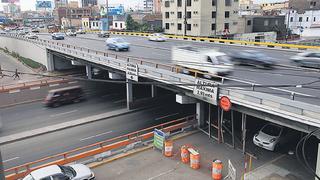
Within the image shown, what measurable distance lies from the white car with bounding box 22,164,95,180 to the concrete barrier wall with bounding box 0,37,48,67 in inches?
1590

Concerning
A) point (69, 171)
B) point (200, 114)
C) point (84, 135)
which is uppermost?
point (200, 114)

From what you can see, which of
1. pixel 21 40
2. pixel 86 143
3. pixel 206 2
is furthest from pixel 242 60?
pixel 21 40

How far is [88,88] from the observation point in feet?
135

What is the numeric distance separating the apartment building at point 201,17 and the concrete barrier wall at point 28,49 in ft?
91.1

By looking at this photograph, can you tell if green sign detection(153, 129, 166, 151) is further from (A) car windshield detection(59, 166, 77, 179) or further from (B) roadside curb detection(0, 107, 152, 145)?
(B) roadside curb detection(0, 107, 152, 145)

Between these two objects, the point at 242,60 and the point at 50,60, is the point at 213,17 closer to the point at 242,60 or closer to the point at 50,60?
the point at 50,60

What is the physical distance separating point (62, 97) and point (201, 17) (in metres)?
42.0

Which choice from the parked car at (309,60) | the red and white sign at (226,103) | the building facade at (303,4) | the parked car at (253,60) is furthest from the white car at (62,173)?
the building facade at (303,4)

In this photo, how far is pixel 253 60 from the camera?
2475cm

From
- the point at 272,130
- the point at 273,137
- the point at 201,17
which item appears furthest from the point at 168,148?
the point at 201,17

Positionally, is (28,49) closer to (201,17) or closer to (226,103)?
(201,17)

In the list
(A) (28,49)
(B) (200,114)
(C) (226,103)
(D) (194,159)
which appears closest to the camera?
(C) (226,103)

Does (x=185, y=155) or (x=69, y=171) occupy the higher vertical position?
(x=69, y=171)

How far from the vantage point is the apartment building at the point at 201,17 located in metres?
67.9
